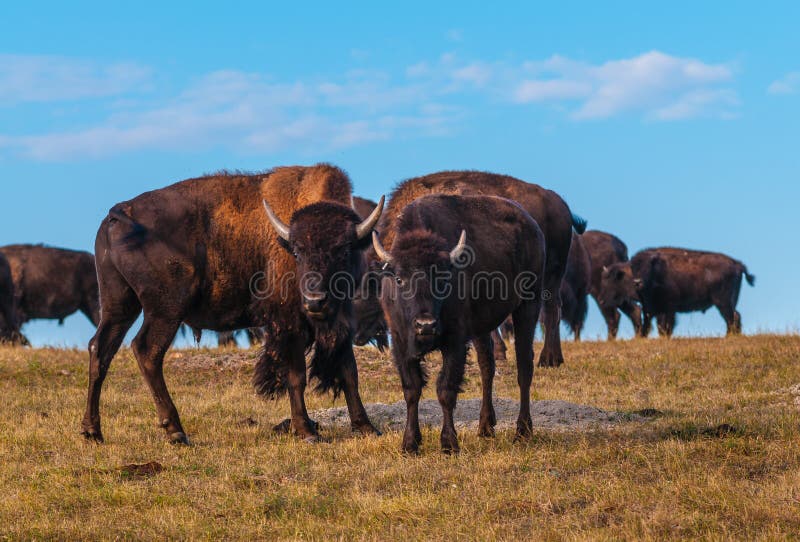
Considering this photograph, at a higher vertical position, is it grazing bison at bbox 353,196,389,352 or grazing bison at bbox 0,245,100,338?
grazing bison at bbox 0,245,100,338

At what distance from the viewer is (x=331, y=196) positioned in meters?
9.80

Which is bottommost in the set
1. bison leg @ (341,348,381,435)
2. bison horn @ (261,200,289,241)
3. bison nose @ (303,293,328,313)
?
bison leg @ (341,348,381,435)

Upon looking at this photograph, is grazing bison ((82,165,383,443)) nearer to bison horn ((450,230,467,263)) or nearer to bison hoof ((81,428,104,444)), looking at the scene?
bison hoof ((81,428,104,444))

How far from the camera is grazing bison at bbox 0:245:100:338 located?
90.3 ft

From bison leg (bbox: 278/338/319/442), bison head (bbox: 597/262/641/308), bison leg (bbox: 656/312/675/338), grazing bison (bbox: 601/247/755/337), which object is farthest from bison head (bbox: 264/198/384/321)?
bison leg (bbox: 656/312/675/338)

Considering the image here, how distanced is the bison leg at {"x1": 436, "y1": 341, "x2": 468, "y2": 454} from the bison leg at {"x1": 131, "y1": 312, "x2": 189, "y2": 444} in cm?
283

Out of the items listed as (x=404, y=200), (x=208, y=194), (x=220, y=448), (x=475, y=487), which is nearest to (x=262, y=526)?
(x=475, y=487)

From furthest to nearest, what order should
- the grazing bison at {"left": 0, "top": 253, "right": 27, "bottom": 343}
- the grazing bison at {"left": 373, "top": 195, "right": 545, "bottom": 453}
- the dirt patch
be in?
the grazing bison at {"left": 0, "top": 253, "right": 27, "bottom": 343} < the dirt patch < the grazing bison at {"left": 373, "top": 195, "right": 545, "bottom": 453}

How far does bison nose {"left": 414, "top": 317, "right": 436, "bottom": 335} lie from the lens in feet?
24.9

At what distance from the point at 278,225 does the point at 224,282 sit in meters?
0.96

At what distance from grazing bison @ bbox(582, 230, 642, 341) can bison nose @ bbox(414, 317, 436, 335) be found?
2013cm

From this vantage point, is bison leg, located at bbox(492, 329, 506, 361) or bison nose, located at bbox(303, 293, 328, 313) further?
bison leg, located at bbox(492, 329, 506, 361)

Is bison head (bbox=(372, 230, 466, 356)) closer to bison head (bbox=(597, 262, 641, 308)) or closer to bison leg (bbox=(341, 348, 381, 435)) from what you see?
bison leg (bbox=(341, 348, 381, 435))

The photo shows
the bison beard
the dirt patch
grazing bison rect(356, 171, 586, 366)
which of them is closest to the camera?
the bison beard
